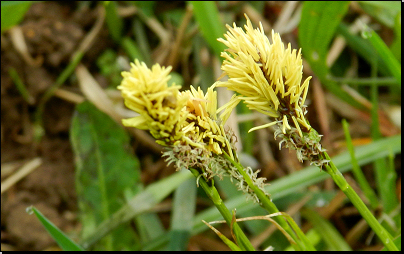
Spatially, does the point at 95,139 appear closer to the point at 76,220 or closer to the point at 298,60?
the point at 76,220

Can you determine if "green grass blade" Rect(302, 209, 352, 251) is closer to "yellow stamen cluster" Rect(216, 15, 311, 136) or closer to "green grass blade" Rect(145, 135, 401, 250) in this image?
"green grass blade" Rect(145, 135, 401, 250)

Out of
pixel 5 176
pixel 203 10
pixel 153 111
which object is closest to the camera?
pixel 153 111

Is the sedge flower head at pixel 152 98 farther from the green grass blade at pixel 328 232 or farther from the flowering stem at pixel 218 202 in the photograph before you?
the green grass blade at pixel 328 232

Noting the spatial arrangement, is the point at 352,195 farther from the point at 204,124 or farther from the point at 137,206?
the point at 137,206

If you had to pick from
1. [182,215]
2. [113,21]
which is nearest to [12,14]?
[113,21]

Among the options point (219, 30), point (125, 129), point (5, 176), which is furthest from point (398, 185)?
point (5, 176)

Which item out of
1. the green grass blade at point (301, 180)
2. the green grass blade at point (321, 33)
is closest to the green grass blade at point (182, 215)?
the green grass blade at point (301, 180)
